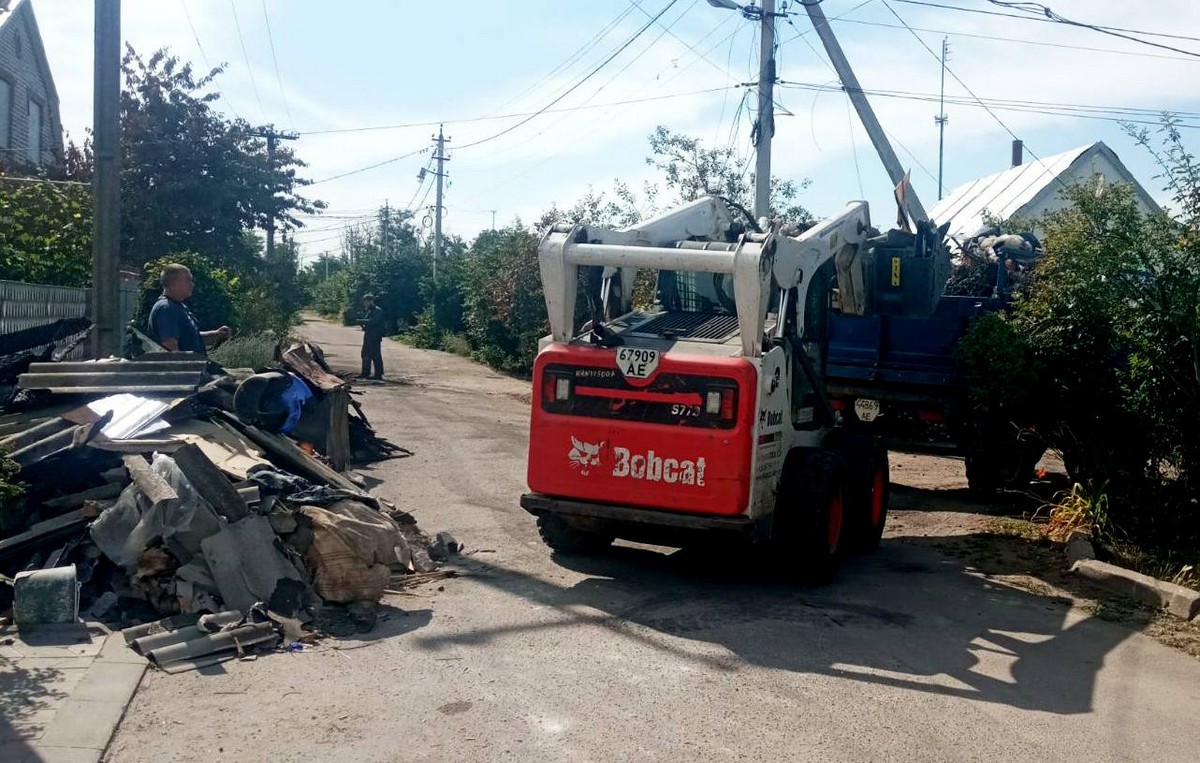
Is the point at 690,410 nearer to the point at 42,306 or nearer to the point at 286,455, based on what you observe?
the point at 286,455

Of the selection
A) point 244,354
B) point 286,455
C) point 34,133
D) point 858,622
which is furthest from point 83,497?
point 34,133

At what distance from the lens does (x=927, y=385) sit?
11.3m

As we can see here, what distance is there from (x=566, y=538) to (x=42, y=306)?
5.76 meters

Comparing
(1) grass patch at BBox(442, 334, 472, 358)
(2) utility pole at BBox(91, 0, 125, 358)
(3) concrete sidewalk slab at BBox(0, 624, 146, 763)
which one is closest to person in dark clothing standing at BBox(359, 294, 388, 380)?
(1) grass patch at BBox(442, 334, 472, 358)

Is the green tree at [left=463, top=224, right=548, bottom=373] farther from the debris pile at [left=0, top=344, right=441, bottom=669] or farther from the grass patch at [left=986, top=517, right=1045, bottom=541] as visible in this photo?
the debris pile at [left=0, top=344, right=441, bottom=669]

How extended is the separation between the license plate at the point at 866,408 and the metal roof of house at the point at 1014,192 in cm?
1747

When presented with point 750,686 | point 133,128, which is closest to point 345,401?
point 750,686

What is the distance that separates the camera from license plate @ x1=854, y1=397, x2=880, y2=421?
11430 mm

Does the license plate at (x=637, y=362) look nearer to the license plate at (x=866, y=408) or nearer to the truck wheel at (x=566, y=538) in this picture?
the truck wheel at (x=566, y=538)

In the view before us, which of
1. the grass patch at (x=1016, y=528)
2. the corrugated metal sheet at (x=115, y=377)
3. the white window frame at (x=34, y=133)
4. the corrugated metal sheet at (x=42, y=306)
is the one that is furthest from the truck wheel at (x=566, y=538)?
the white window frame at (x=34, y=133)

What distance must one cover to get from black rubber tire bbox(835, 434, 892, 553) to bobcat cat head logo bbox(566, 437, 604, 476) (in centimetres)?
212

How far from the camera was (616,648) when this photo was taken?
638 centimetres

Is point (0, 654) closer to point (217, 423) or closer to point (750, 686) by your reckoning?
point (217, 423)

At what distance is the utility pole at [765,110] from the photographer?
17.6 metres
